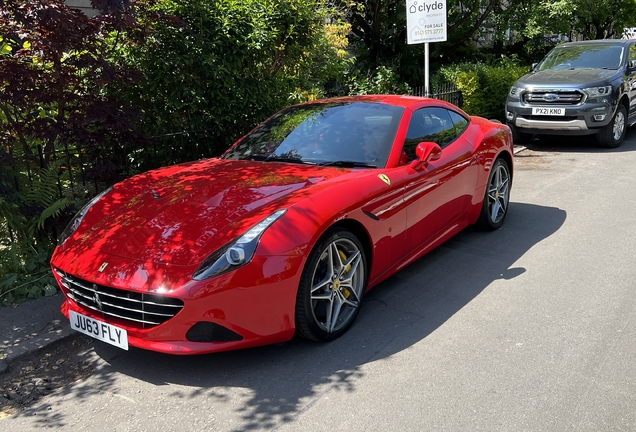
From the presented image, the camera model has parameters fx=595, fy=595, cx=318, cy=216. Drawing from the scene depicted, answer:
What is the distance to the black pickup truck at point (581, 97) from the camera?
1015 cm

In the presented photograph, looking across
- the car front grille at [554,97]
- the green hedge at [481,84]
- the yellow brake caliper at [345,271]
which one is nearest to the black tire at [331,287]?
the yellow brake caliper at [345,271]

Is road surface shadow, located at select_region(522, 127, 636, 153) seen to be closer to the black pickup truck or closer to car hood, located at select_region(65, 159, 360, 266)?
the black pickup truck

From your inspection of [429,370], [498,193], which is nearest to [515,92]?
[498,193]

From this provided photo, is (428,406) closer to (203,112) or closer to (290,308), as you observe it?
(290,308)

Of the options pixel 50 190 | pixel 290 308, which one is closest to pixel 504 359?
pixel 290 308

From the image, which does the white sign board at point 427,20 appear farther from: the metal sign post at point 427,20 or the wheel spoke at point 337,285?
the wheel spoke at point 337,285

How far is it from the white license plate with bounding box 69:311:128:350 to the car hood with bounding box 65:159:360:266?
0.41 metres

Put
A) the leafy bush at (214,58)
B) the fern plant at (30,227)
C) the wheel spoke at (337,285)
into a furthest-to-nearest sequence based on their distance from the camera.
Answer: the leafy bush at (214,58)
the fern plant at (30,227)
the wheel spoke at (337,285)

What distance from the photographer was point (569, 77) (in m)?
10.6

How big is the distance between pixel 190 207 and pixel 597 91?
28.4ft

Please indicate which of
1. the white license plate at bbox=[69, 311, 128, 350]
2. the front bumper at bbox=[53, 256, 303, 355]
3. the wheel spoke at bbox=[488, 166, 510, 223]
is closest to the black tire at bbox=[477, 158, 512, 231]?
the wheel spoke at bbox=[488, 166, 510, 223]

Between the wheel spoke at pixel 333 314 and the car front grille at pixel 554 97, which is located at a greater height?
the car front grille at pixel 554 97

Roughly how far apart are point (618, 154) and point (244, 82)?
6927 millimetres

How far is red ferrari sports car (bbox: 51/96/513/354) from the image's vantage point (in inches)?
128
